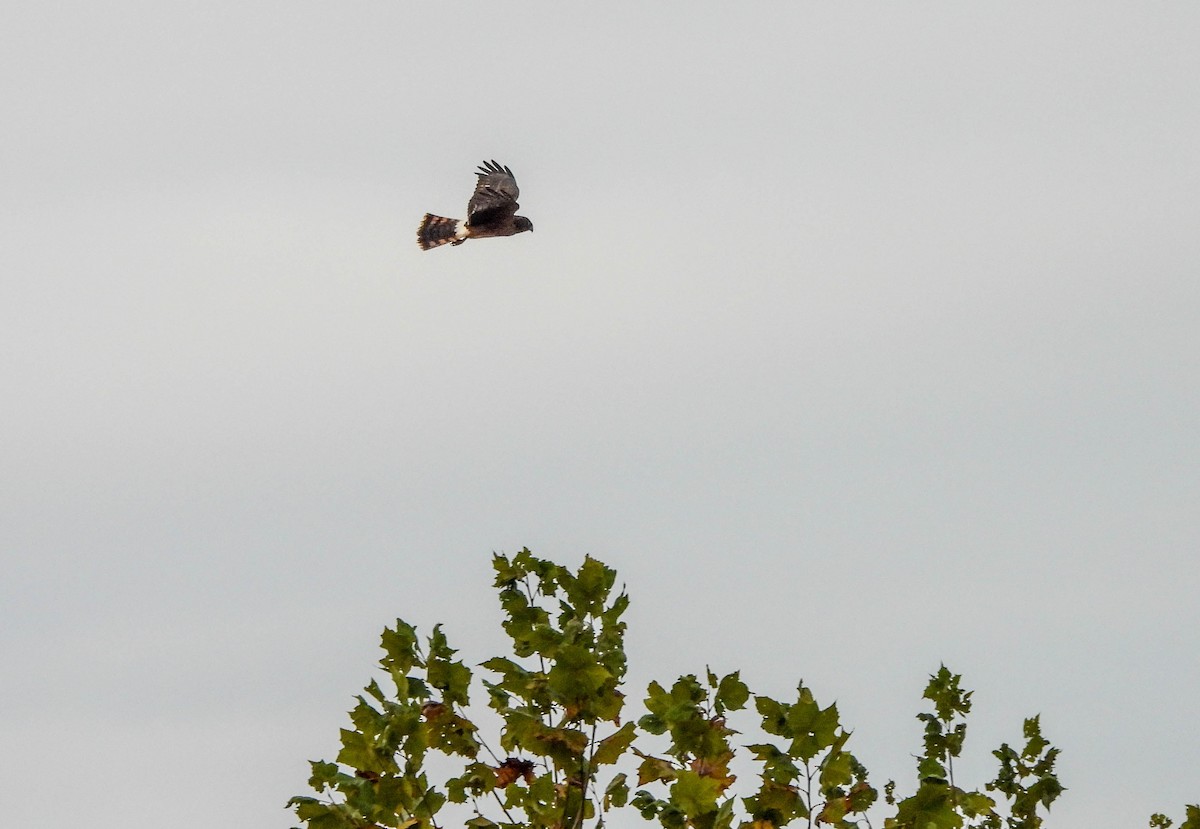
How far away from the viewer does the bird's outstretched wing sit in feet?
89.5

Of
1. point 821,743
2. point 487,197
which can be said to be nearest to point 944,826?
point 821,743

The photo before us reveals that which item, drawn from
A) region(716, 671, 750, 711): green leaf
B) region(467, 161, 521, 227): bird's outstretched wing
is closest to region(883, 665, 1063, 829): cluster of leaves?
region(716, 671, 750, 711): green leaf

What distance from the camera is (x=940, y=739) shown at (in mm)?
11961

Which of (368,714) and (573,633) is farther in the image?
(573,633)

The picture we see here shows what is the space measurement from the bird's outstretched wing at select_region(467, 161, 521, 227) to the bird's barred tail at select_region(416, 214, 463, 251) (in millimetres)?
3296

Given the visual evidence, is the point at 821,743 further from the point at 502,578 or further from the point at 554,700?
the point at 502,578

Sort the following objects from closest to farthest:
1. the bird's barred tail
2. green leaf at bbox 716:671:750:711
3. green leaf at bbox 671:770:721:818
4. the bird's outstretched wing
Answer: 1. green leaf at bbox 671:770:721:818
2. green leaf at bbox 716:671:750:711
3. the bird's outstretched wing
4. the bird's barred tail

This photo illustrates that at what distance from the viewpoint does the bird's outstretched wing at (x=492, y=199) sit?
27.3 metres

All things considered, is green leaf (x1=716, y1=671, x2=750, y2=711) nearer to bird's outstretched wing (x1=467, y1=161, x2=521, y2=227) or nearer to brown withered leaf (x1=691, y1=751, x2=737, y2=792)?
brown withered leaf (x1=691, y1=751, x2=737, y2=792)

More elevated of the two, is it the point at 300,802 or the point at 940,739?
the point at 940,739

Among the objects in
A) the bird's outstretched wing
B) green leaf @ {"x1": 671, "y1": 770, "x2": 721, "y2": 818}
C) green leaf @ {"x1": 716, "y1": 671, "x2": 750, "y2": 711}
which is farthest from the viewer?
the bird's outstretched wing

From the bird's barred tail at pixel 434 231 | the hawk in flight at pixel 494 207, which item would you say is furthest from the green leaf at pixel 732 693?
the bird's barred tail at pixel 434 231

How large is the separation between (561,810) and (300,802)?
1148mm

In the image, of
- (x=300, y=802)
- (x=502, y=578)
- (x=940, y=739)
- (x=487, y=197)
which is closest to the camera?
(x=300, y=802)
